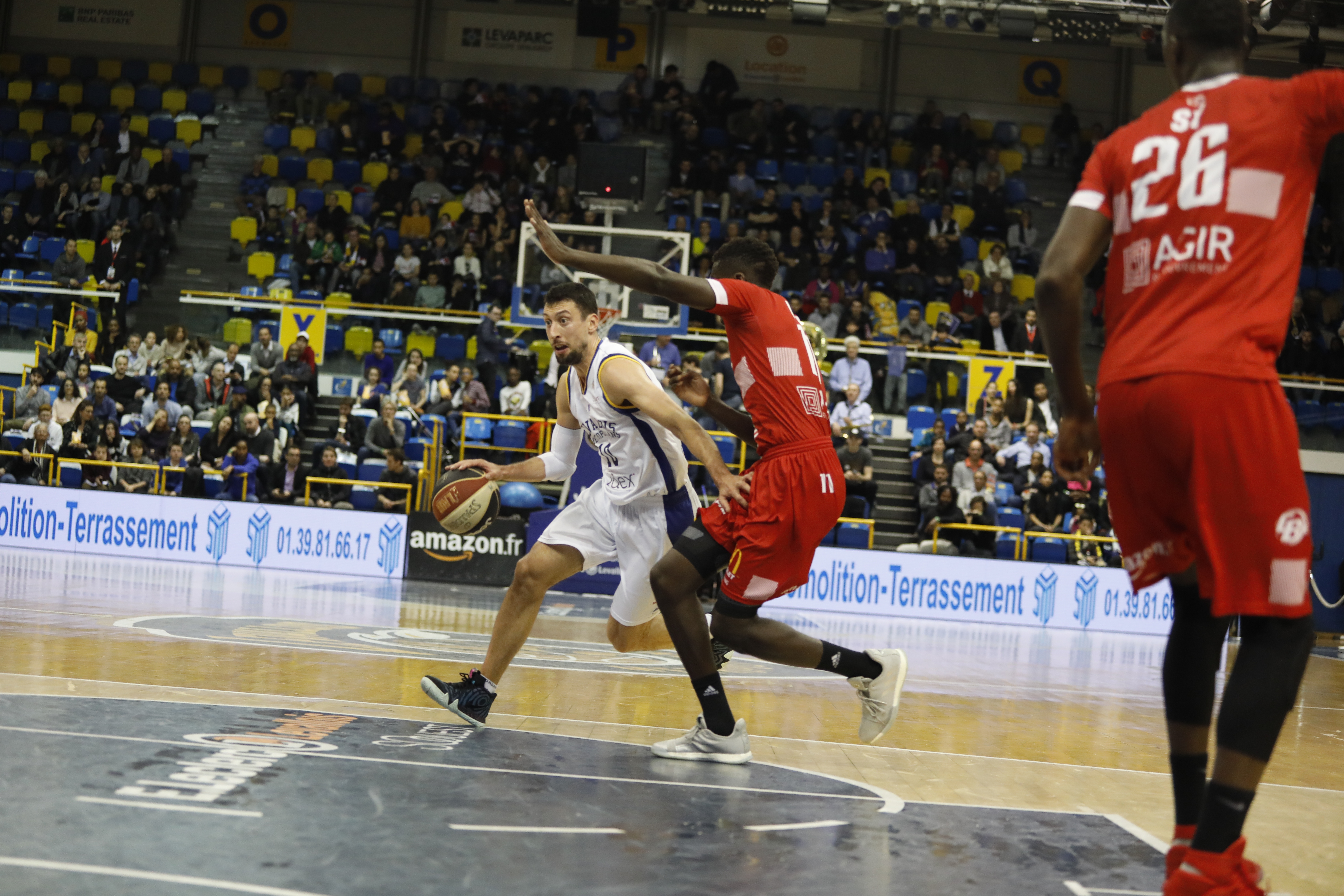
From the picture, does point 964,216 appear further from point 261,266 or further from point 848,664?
point 848,664

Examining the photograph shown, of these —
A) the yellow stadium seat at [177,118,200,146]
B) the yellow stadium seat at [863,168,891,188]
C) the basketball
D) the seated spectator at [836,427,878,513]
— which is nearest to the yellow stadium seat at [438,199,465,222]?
the yellow stadium seat at [177,118,200,146]

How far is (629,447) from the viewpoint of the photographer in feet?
17.0

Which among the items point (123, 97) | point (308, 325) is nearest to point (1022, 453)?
point (308, 325)

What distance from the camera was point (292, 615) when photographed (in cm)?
890

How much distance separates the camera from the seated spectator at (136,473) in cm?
1561

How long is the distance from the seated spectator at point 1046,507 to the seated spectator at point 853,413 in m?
2.39

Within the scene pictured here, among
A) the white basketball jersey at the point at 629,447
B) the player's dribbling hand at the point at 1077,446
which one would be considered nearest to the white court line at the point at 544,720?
the white basketball jersey at the point at 629,447

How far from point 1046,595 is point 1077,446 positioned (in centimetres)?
1211

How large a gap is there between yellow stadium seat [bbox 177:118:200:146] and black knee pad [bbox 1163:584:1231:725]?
24.0 meters

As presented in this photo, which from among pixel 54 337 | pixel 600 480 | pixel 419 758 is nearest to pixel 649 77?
pixel 54 337

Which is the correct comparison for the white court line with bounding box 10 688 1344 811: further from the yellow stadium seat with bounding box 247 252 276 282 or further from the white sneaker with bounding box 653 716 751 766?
the yellow stadium seat with bounding box 247 252 276 282

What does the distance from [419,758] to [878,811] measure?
1.55 metres

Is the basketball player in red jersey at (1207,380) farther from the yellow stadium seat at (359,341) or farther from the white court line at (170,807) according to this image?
the yellow stadium seat at (359,341)

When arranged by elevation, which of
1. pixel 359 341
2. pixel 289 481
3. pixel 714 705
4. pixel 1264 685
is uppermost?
pixel 359 341
